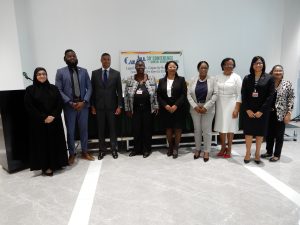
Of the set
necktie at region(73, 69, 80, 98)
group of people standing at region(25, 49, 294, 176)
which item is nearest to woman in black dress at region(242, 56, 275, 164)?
Answer: group of people standing at region(25, 49, 294, 176)

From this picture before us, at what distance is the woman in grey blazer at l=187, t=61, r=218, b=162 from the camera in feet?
11.2

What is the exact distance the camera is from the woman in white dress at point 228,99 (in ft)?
11.2

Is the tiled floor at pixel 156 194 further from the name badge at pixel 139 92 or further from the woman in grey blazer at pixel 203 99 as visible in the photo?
the name badge at pixel 139 92

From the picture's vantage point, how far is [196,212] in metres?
2.21

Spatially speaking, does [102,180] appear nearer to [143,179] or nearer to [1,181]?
[143,179]

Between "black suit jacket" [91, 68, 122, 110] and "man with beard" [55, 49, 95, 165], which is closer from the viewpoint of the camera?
"man with beard" [55, 49, 95, 165]

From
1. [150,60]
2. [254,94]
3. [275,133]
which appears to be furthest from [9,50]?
[275,133]

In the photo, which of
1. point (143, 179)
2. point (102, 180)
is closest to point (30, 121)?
point (102, 180)

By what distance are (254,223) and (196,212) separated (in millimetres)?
489

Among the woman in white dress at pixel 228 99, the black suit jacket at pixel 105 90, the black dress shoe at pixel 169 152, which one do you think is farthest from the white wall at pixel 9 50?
the woman in white dress at pixel 228 99

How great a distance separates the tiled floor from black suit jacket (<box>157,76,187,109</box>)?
2.83ft

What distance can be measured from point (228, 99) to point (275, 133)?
2.69 ft

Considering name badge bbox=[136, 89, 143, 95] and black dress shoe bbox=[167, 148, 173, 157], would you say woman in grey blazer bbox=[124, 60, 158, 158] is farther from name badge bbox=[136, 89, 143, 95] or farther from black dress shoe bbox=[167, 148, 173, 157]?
black dress shoe bbox=[167, 148, 173, 157]

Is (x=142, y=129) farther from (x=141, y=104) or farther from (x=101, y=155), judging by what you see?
(x=101, y=155)
